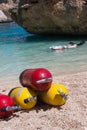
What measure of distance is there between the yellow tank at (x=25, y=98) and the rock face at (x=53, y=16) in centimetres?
1948

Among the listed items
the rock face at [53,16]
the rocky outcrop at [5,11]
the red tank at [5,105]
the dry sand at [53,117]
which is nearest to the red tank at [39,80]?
the dry sand at [53,117]

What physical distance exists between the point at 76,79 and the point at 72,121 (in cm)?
382

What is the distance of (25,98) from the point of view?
21.4 feet

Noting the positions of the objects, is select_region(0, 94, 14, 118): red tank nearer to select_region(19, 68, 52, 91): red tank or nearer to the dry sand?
the dry sand

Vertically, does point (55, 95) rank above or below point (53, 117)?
above

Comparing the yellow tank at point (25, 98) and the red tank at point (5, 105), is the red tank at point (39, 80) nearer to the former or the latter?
the yellow tank at point (25, 98)

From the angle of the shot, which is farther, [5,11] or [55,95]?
[5,11]

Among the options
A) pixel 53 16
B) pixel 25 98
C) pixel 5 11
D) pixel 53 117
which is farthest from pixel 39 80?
pixel 5 11

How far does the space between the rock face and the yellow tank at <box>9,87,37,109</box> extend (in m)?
19.5

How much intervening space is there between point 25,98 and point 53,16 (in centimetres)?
2138

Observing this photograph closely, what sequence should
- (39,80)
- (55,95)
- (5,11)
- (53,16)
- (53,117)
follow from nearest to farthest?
(53,117)
(39,80)
(55,95)
(53,16)
(5,11)

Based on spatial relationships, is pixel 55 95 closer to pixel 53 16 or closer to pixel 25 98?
pixel 25 98

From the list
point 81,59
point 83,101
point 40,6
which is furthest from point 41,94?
point 40,6

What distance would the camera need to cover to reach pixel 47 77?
6492 millimetres
